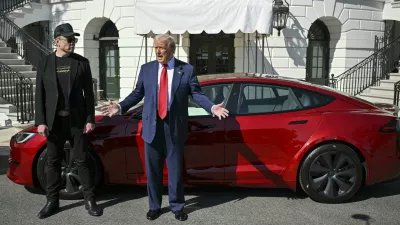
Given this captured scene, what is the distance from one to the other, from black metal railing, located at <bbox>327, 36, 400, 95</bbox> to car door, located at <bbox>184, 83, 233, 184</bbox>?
32.0ft

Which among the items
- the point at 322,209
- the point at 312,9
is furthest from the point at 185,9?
the point at 322,209

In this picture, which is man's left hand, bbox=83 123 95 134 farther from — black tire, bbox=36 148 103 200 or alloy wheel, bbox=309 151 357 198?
alloy wheel, bbox=309 151 357 198

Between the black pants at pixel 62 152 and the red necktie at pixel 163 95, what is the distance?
0.89 metres

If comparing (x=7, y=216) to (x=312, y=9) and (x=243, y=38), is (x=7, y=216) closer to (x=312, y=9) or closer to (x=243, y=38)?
(x=243, y=38)

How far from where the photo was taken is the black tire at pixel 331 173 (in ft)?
14.6

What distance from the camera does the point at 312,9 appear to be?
12945 millimetres

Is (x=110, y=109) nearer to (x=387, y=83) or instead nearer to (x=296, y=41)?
(x=296, y=41)

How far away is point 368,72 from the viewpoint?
13594 millimetres

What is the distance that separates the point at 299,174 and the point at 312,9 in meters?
9.69

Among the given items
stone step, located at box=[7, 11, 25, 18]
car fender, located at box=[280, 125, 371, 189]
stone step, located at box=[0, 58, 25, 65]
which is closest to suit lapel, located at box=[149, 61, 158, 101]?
car fender, located at box=[280, 125, 371, 189]

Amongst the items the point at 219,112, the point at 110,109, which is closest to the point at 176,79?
the point at 219,112

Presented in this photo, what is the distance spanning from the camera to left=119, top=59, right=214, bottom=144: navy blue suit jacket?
12.8 feet

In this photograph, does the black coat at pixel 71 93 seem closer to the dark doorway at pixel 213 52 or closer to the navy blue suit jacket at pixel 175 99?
the navy blue suit jacket at pixel 175 99

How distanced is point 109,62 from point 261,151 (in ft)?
36.8
